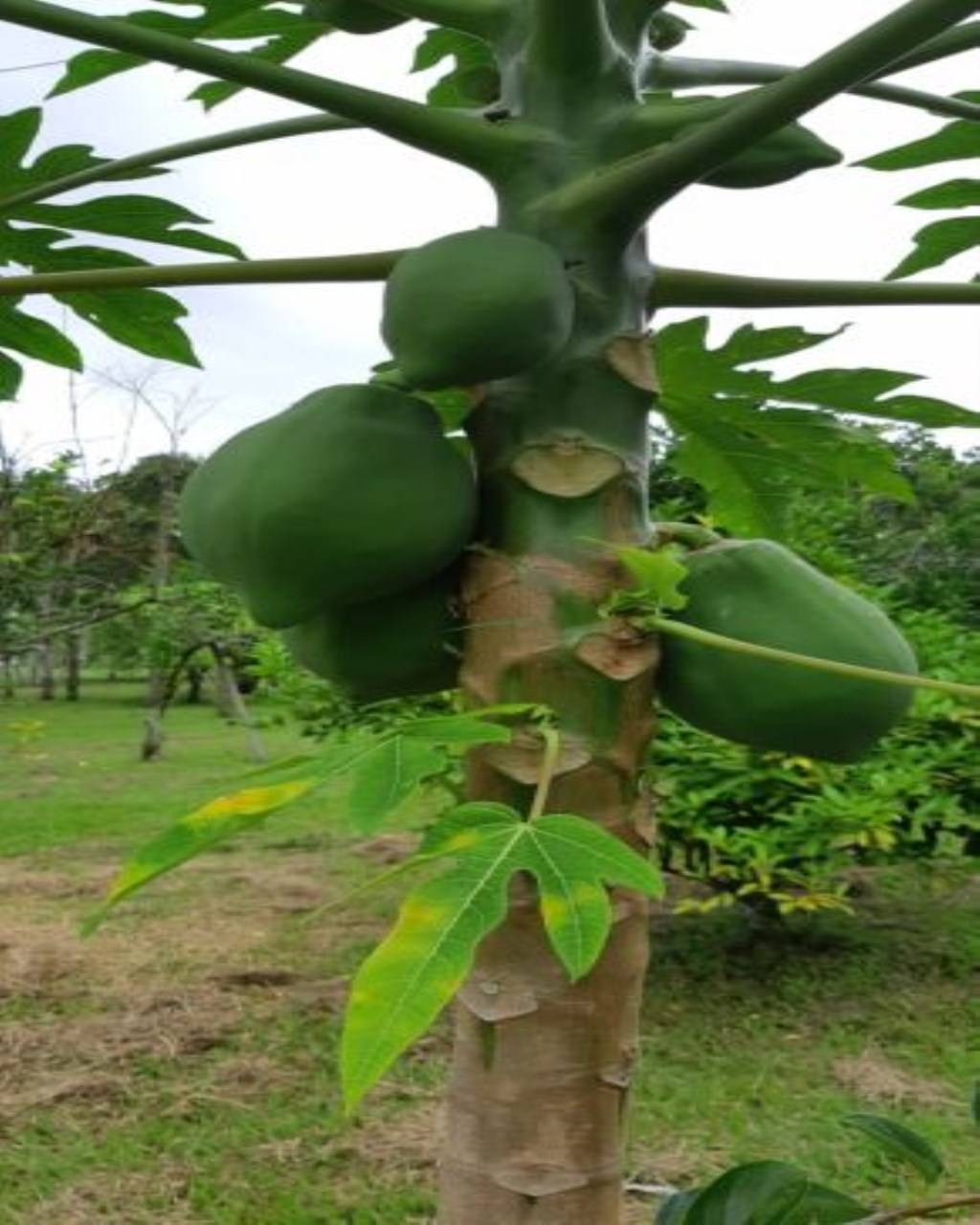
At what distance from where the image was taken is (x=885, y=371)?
1218 millimetres

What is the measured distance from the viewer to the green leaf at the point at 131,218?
4.66 feet

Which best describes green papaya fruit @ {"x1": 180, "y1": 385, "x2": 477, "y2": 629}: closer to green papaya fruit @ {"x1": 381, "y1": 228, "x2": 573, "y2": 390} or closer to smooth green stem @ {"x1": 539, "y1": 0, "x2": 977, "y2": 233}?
green papaya fruit @ {"x1": 381, "y1": 228, "x2": 573, "y2": 390}

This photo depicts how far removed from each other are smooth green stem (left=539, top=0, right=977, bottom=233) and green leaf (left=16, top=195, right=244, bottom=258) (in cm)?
57

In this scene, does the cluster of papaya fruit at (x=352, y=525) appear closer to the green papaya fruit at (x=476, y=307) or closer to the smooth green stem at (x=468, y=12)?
the green papaya fruit at (x=476, y=307)

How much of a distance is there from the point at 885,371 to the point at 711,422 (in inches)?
6.6

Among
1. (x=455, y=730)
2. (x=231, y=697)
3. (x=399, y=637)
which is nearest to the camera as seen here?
(x=455, y=730)

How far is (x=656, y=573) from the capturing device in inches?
33.4

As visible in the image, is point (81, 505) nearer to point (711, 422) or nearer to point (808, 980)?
point (808, 980)

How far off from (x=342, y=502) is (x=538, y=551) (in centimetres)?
13

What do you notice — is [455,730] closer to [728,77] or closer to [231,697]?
[728,77]

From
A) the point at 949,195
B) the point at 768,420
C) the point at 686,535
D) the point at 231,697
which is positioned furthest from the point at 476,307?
the point at 231,697

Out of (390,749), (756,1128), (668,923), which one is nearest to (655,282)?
(390,749)

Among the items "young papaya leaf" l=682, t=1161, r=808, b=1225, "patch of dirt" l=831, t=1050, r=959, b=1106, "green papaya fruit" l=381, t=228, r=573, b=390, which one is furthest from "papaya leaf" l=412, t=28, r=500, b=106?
"patch of dirt" l=831, t=1050, r=959, b=1106

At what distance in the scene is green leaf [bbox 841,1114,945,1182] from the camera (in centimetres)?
118
